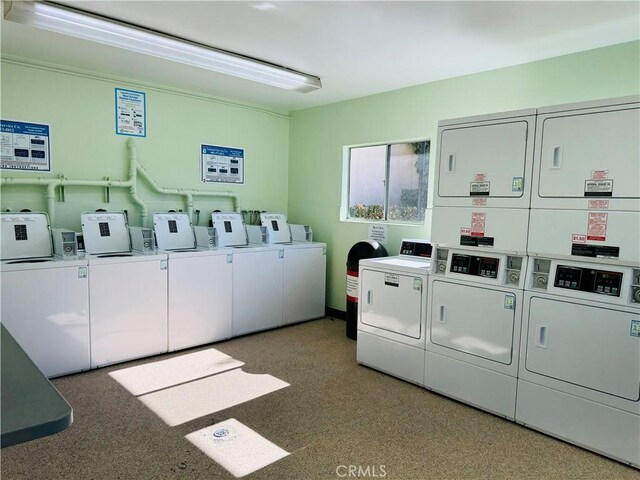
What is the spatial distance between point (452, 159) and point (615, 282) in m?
1.32

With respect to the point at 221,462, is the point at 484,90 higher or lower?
higher

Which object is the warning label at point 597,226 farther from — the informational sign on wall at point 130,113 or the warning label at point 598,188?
the informational sign on wall at point 130,113

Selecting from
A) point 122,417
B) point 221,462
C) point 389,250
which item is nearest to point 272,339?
point 389,250

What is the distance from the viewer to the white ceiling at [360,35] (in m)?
2.70

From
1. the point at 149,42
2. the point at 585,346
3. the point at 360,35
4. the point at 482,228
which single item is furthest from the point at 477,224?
the point at 149,42

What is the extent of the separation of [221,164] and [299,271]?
1.61m

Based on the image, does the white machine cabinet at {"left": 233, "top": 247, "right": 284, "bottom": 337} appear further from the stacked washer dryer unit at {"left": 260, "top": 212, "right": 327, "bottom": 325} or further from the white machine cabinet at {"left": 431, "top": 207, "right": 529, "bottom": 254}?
the white machine cabinet at {"left": 431, "top": 207, "right": 529, "bottom": 254}

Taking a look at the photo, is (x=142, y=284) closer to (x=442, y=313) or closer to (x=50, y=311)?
(x=50, y=311)

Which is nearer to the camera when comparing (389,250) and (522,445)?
(522,445)

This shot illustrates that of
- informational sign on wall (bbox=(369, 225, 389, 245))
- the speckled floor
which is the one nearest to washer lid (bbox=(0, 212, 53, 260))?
the speckled floor

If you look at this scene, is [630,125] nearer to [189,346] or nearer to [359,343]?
[359,343]

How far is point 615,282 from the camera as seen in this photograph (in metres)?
2.49

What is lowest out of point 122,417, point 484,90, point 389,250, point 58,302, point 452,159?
point 122,417

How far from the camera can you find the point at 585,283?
260cm
